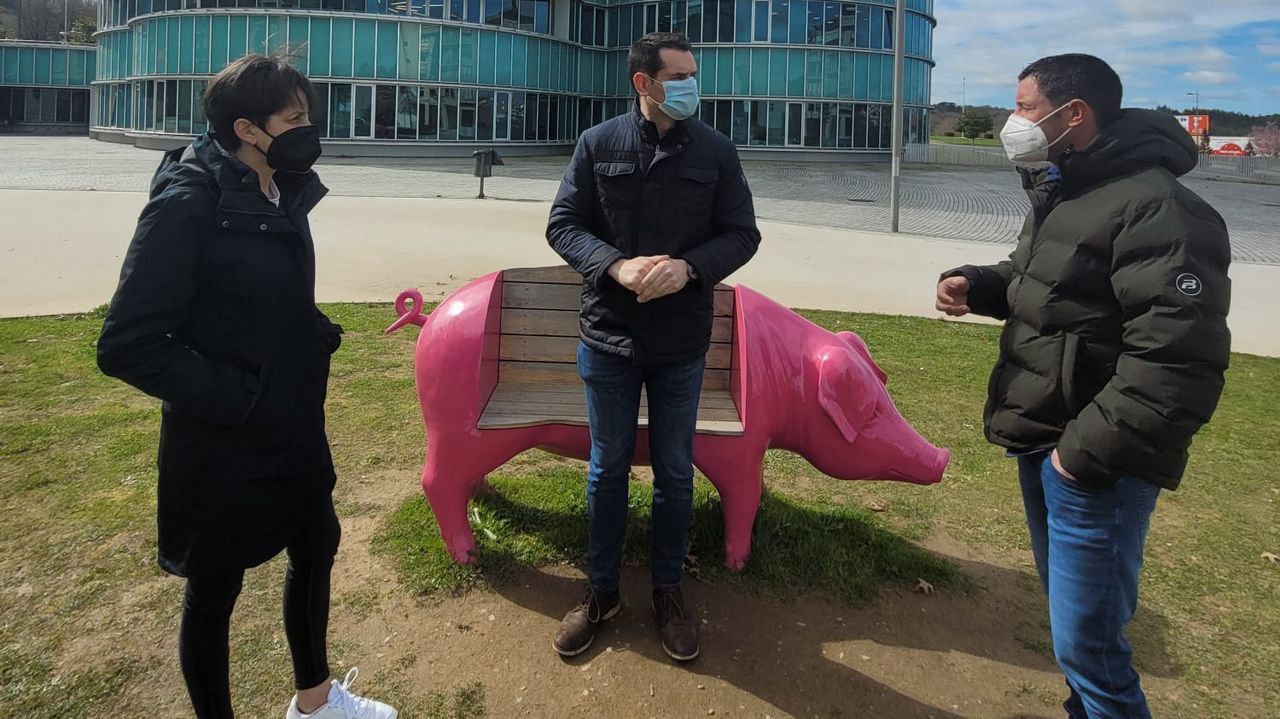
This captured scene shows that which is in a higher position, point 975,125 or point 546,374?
point 975,125

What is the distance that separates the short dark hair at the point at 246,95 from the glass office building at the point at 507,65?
32807 mm

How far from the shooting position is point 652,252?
10.3 feet

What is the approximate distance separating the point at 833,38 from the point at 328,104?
2234cm

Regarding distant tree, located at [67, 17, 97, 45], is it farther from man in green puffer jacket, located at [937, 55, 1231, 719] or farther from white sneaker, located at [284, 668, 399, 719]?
man in green puffer jacket, located at [937, 55, 1231, 719]

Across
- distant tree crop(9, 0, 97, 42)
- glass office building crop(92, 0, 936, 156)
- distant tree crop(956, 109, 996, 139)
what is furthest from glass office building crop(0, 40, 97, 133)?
distant tree crop(956, 109, 996, 139)

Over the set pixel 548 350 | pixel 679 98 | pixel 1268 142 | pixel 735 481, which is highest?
pixel 1268 142

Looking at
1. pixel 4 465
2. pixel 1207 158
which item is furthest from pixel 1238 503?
pixel 1207 158

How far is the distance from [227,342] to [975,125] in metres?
79.1

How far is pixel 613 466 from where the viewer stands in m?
3.30

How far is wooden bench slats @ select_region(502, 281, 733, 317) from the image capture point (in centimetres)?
421

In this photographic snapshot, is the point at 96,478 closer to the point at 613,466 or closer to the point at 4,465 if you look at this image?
the point at 4,465

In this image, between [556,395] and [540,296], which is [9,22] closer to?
[540,296]

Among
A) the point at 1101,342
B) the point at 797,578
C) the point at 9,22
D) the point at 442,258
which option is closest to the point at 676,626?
the point at 797,578

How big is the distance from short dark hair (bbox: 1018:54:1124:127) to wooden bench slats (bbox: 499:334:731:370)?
206 centimetres
